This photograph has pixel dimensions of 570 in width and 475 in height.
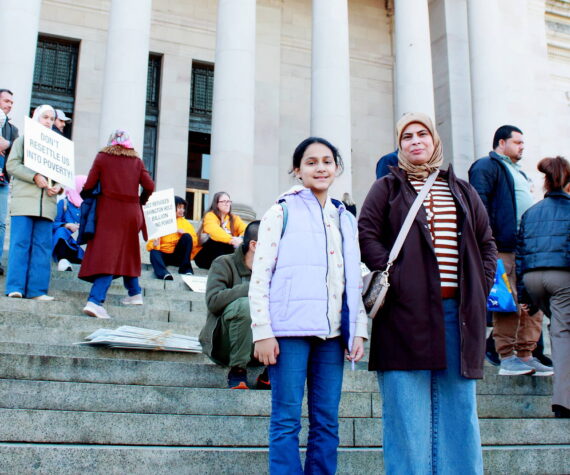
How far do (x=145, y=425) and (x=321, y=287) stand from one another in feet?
5.96

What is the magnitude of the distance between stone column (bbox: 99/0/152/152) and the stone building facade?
0.03 meters

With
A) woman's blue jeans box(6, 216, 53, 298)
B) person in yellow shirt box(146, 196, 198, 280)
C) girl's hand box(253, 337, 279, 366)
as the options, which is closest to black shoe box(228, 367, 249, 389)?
girl's hand box(253, 337, 279, 366)

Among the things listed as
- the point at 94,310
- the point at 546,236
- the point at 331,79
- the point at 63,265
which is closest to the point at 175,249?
the point at 63,265

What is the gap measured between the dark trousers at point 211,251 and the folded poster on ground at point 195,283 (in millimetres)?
954

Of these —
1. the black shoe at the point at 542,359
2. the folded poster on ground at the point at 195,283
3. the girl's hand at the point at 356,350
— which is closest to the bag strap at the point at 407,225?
the girl's hand at the point at 356,350

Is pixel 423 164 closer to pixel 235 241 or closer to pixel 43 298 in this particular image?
pixel 43 298

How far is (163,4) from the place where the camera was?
65.6 feet

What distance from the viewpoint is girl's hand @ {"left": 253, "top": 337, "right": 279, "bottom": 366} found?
364 cm

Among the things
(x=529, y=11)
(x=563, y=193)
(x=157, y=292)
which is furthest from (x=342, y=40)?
(x=563, y=193)

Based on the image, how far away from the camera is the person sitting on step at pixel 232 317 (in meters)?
5.57

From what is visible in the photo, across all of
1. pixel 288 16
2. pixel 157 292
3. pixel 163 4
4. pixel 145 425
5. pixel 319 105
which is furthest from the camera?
pixel 288 16

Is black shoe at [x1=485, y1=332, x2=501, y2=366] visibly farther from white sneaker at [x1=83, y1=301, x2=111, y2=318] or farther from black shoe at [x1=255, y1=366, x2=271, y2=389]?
white sneaker at [x1=83, y1=301, x2=111, y2=318]

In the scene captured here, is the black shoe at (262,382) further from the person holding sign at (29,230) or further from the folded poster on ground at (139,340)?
the person holding sign at (29,230)

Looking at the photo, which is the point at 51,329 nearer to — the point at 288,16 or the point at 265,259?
the point at 265,259
